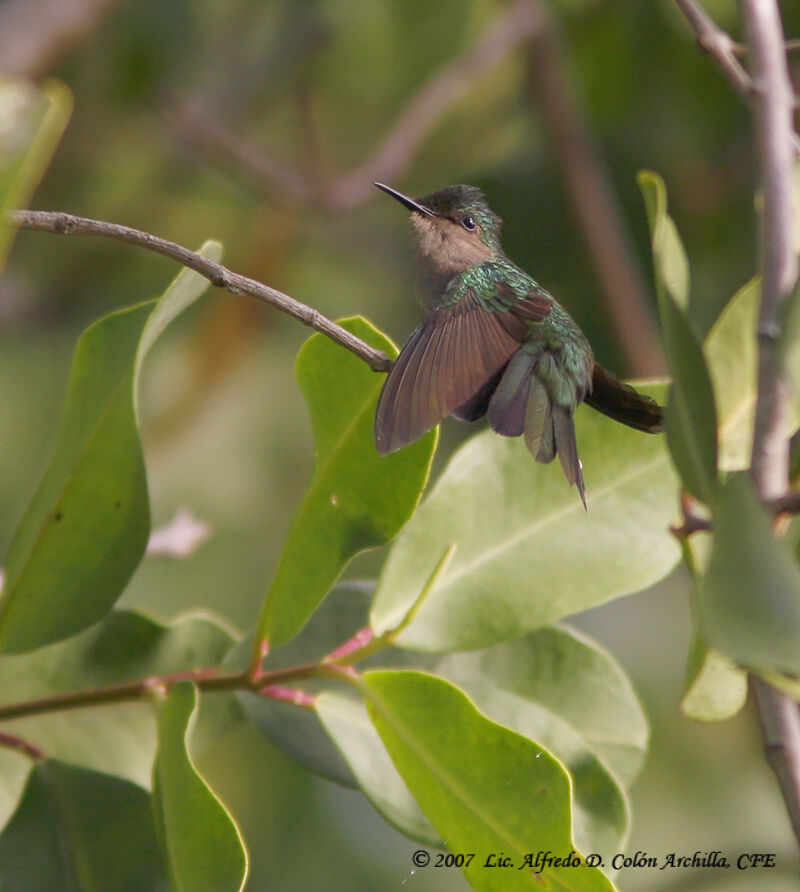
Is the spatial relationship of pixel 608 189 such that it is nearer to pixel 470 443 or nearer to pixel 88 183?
pixel 88 183

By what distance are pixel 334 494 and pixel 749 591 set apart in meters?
0.48

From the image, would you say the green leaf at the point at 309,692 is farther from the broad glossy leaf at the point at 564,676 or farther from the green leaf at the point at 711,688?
the green leaf at the point at 711,688

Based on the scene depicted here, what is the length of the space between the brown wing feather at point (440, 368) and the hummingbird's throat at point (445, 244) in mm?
228

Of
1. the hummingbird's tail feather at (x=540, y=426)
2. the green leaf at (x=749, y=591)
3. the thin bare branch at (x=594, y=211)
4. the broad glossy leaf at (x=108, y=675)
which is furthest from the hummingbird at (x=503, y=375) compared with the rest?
the thin bare branch at (x=594, y=211)

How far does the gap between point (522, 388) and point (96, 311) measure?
2595 millimetres

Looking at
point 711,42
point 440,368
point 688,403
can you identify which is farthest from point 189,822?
point 711,42

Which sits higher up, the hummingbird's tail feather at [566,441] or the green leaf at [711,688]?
the hummingbird's tail feather at [566,441]

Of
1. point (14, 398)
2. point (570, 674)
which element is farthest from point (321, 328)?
point (14, 398)

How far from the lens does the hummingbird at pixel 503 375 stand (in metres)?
0.89

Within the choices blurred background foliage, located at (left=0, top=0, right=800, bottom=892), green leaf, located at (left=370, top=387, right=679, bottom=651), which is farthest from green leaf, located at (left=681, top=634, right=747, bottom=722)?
blurred background foliage, located at (left=0, top=0, right=800, bottom=892)

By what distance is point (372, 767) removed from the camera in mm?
1085

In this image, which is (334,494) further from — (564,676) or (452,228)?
(452,228)

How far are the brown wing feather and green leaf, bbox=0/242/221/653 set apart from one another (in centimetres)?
23

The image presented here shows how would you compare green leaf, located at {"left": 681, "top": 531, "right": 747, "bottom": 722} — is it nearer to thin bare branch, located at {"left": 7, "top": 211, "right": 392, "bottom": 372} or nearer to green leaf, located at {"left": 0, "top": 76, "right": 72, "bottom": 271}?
thin bare branch, located at {"left": 7, "top": 211, "right": 392, "bottom": 372}
